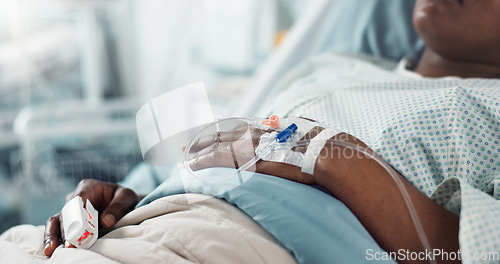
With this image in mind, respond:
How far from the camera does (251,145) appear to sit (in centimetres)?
77

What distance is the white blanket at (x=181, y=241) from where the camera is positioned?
2.05 feet

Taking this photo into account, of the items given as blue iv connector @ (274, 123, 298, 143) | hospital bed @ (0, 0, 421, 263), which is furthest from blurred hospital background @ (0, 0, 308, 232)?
blue iv connector @ (274, 123, 298, 143)

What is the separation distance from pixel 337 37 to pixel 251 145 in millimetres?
883

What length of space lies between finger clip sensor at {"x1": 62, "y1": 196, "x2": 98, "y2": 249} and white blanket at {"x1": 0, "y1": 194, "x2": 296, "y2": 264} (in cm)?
1

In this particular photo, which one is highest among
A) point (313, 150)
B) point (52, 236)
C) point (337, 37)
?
point (337, 37)

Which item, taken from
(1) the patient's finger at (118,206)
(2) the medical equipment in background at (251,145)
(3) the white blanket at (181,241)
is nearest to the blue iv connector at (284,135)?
(2) the medical equipment in background at (251,145)

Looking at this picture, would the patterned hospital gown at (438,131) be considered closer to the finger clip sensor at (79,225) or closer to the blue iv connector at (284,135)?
the blue iv connector at (284,135)

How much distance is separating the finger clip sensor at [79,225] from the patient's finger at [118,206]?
0.04 meters

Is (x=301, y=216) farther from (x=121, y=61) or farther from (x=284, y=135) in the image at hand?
(x=121, y=61)

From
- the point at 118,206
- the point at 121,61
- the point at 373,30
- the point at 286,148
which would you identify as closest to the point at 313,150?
the point at 286,148

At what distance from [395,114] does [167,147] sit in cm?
44

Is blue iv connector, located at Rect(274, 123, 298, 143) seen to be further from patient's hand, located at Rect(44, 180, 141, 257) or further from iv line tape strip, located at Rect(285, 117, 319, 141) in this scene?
patient's hand, located at Rect(44, 180, 141, 257)

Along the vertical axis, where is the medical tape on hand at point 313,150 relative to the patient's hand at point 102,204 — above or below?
above

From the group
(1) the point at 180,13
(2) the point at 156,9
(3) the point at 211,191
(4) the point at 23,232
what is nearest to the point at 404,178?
(3) the point at 211,191
